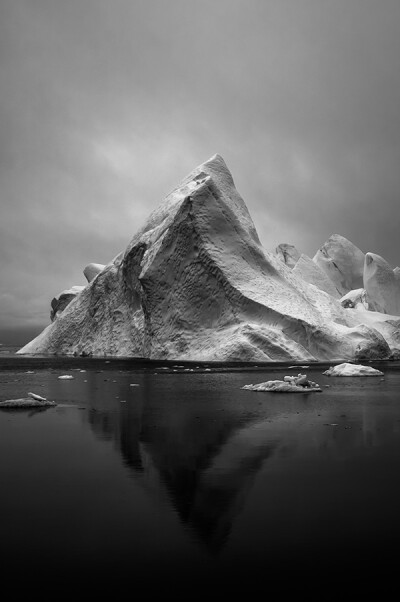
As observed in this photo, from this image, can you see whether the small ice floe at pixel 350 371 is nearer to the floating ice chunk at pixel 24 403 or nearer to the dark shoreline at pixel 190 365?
the dark shoreline at pixel 190 365

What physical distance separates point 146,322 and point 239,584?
116 feet

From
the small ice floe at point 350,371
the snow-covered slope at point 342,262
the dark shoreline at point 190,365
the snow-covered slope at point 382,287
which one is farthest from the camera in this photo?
the snow-covered slope at point 342,262

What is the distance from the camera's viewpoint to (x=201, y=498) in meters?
5.23

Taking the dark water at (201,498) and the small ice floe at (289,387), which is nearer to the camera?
the dark water at (201,498)

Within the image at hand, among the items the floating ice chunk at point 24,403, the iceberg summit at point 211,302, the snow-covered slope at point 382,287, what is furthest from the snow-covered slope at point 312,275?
the floating ice chunk at point 24,403

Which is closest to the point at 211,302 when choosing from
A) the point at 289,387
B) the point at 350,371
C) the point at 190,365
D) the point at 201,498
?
the point at 190,365

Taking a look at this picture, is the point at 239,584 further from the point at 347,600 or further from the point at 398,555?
the point at 398,555

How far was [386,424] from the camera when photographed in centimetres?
978

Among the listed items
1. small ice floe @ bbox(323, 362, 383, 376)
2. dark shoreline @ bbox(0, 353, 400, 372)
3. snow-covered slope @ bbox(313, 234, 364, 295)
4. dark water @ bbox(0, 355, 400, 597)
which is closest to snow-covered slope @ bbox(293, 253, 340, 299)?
snow-covered slope @ bbox(313, 234, 364, 295)

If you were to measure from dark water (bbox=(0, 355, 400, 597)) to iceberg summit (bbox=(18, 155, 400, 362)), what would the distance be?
21.5m

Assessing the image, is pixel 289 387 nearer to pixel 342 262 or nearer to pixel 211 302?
pixel 211 302

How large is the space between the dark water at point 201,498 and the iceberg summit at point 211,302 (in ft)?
70.7

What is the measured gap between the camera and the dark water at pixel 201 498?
12.4 feet

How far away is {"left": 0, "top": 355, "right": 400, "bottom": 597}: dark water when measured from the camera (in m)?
3.77
